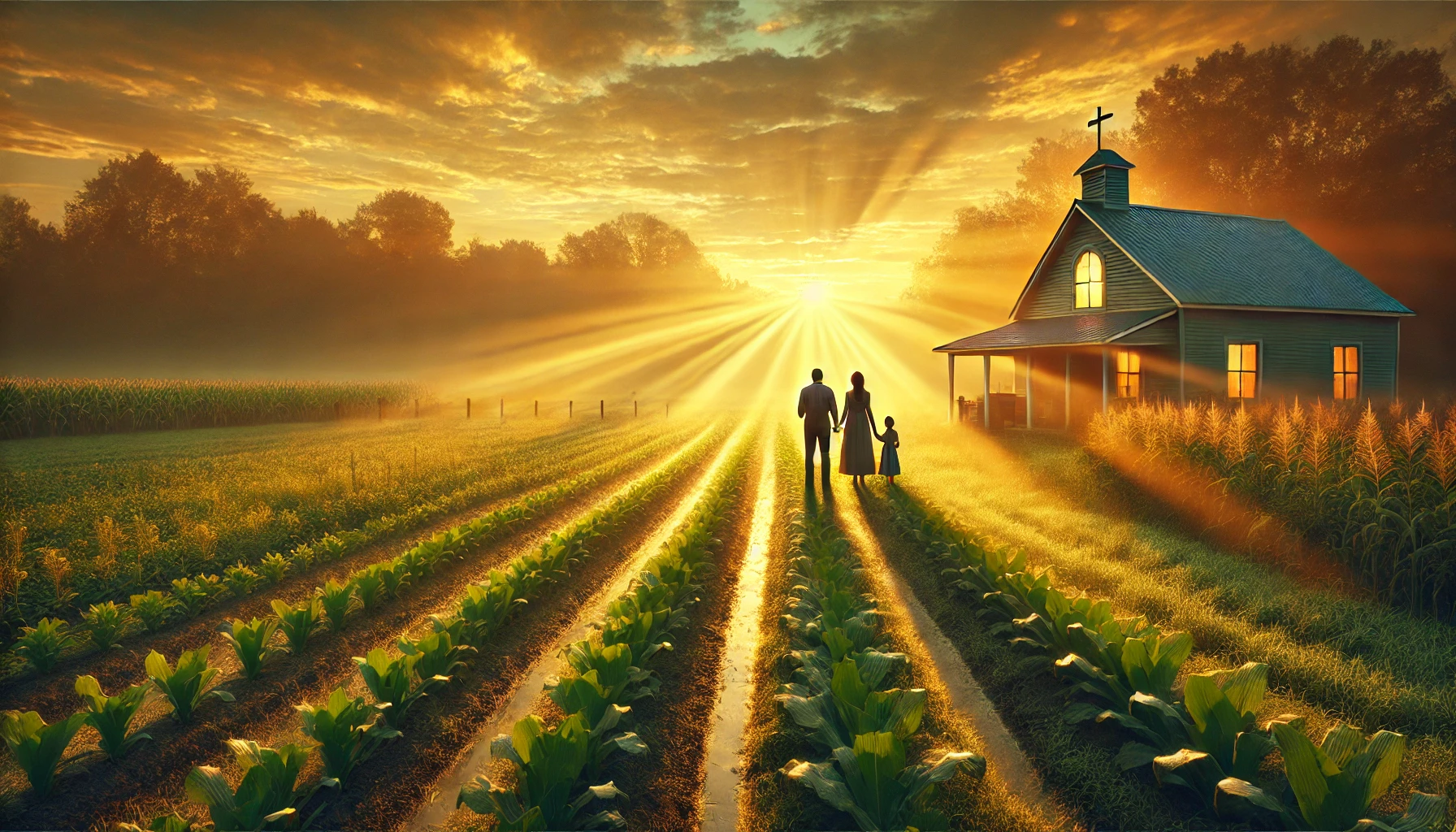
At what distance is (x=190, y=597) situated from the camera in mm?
8383

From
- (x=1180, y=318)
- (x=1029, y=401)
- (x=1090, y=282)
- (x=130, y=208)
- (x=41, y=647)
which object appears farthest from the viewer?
(x=130, y=208)

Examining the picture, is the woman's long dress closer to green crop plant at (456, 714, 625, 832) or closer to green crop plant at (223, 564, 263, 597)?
green crop plant at (223, 564, 263, 597)

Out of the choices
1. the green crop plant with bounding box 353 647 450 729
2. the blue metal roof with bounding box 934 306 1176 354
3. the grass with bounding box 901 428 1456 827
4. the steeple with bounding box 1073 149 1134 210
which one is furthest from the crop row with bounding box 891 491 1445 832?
the steeple with bounding box 1073 149 1134 210

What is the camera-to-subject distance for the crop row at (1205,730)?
3.73m

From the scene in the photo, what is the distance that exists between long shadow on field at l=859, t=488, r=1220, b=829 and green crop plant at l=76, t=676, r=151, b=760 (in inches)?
253

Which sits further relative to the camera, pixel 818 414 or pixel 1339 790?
pixel 818 414

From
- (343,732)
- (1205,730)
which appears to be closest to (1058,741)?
(1205,730)

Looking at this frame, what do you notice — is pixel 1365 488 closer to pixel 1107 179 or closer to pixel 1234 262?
pixel 1234 262

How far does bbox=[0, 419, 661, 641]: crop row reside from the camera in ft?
29.0

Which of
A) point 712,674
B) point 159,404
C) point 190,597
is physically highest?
point 159,404

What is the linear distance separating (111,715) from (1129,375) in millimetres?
25878

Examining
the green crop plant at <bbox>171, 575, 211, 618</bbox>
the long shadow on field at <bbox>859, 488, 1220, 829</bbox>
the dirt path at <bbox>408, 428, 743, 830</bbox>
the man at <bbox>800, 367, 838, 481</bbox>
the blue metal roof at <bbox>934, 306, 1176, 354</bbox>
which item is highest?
the blue metal roof at <bbox>934, 306, 1176, 354</bbox>

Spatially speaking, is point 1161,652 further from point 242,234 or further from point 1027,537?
point 242,234

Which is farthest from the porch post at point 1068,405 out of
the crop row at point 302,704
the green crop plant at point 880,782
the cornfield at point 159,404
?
the cornfield at point 159,404
